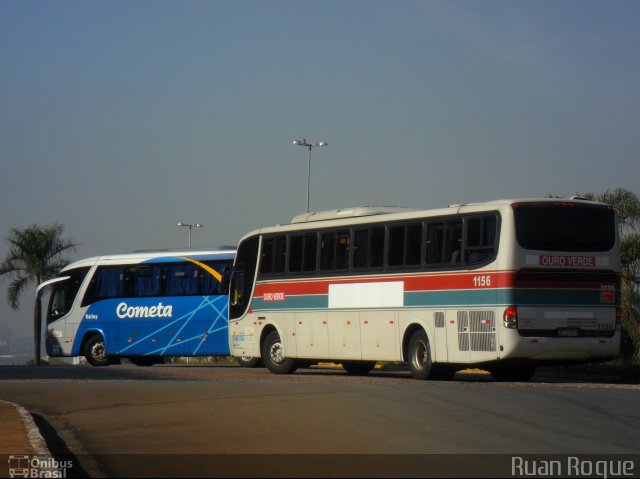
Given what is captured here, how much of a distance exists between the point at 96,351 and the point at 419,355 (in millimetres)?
18054

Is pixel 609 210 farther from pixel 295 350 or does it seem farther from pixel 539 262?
pixel 295 350

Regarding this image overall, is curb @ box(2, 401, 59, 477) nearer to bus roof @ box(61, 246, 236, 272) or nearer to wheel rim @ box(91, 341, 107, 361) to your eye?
bus roof @ box(61, 246, 236, 272)

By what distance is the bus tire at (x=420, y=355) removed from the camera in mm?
24766

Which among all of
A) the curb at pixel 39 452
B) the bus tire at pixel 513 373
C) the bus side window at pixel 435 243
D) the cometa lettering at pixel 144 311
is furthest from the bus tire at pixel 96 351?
the curb at pixel 39 452

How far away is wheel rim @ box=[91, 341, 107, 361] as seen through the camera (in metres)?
40.3

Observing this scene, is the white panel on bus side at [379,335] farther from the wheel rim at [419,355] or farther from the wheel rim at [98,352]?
the wheel rim at [98,352]

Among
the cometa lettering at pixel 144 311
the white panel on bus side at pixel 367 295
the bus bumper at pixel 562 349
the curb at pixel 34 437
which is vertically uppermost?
the white panel on bus side at pixel 367 295

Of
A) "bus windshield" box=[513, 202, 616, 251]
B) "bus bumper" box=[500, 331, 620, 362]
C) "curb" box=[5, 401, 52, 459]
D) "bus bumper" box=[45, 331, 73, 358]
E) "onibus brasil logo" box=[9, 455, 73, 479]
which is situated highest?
"bus windshield" box=[513, 202, 616, 251]

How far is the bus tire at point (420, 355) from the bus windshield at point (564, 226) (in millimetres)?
3362

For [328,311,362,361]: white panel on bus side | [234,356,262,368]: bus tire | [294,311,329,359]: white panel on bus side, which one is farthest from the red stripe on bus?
[234,356,262,368]: bus tire

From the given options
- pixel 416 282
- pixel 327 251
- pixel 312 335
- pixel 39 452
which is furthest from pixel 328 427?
pixel 312 335

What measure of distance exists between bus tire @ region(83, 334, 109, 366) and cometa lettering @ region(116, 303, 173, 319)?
130 cm

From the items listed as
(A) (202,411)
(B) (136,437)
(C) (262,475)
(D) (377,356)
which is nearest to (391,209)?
(D) (377,356)

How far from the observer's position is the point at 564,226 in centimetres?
2323
